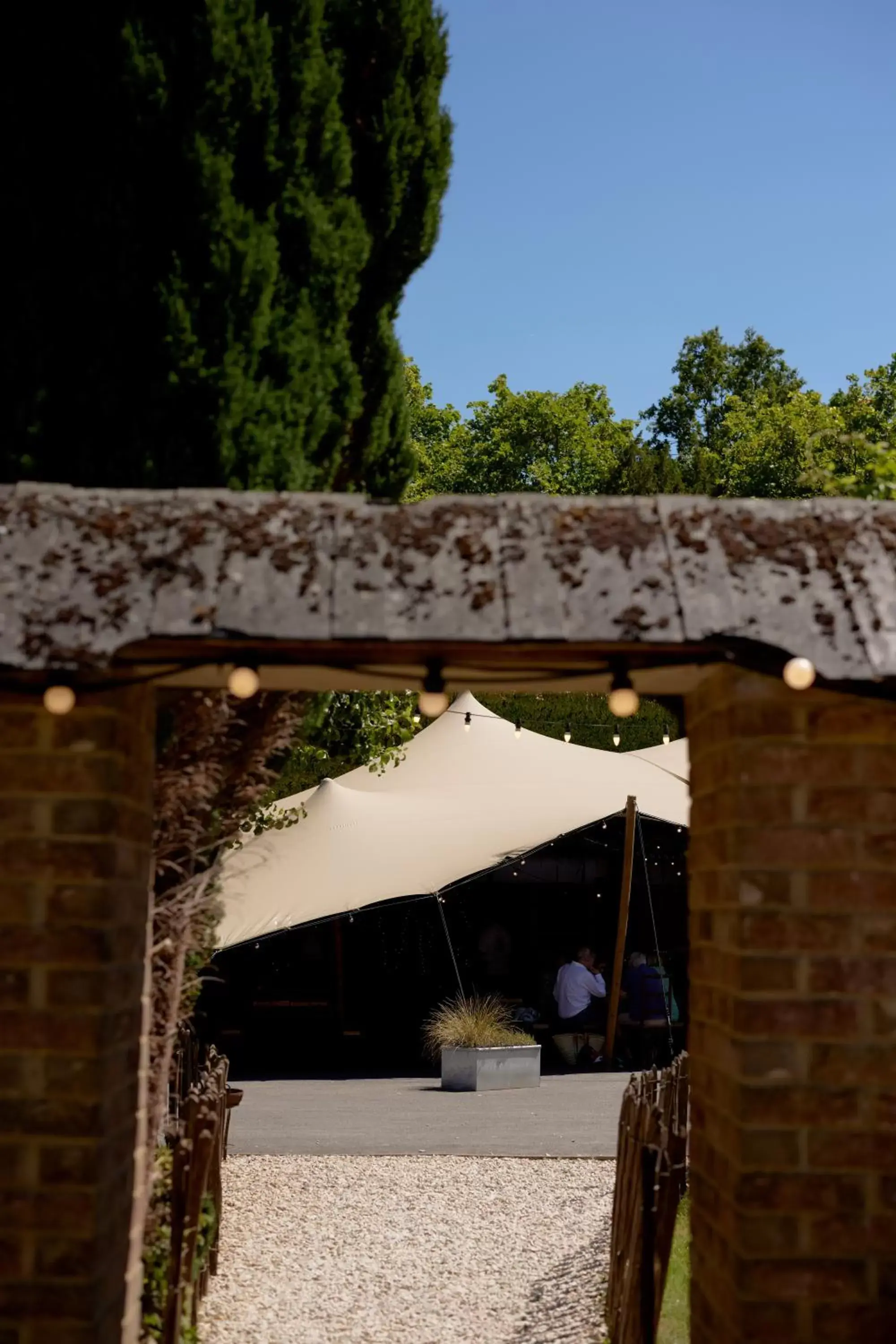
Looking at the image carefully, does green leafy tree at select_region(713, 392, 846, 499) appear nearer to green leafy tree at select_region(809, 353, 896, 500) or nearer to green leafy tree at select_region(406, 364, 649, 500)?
green leafy tree at select_region(809, 353, 896, 500)

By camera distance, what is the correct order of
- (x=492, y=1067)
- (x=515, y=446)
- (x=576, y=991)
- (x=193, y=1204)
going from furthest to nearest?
(x=515, y=446) < (x=576, y=991) < (x=492, y=1067) < (x=193, y=1204)

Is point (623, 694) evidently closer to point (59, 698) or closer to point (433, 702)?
point (433, 702)

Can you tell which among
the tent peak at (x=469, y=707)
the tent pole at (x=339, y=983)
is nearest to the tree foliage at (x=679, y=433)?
the tent peak at (x=469, y=707)

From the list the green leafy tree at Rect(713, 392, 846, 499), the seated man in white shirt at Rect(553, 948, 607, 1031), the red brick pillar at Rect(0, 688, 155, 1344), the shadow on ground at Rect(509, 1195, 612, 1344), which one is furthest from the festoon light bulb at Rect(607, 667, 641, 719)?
the green leafy tree at Rect(713, 392, 846, 499)

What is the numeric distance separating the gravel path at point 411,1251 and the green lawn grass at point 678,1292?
334 millimetres

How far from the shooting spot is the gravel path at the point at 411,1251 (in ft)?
20.9

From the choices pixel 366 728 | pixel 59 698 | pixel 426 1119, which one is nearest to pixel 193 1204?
pixel 59 698

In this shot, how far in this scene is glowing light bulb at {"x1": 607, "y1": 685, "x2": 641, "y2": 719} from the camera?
12.4 ft

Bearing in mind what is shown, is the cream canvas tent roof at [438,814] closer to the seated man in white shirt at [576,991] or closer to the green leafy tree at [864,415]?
the seated man in white shirt at [576,991]

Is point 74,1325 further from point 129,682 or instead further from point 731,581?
point 731,581

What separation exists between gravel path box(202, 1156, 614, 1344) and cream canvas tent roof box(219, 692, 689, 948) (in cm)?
561

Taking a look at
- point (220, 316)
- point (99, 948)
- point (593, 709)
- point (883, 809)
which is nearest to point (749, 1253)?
point (883, 809)

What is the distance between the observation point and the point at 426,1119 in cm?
1213

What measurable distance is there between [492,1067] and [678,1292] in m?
7.08
